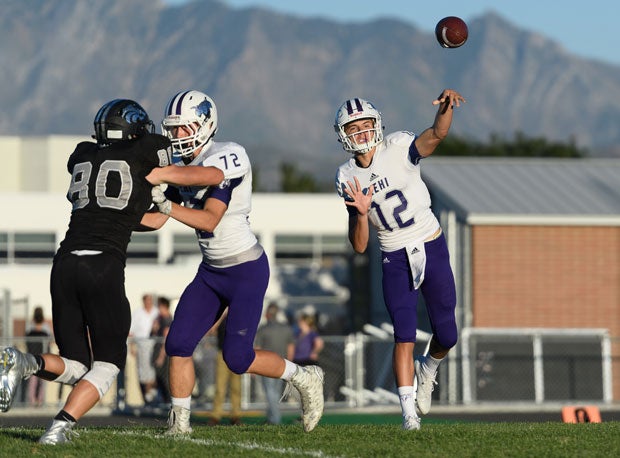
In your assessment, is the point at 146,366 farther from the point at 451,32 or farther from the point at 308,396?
the point at 451,32

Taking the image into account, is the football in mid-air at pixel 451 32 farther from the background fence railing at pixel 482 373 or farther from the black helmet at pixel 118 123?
the background fence railing at pixel 482 373

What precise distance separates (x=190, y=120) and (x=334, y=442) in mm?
2394

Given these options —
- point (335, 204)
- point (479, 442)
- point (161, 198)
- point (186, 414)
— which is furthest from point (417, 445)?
point (335, 204)

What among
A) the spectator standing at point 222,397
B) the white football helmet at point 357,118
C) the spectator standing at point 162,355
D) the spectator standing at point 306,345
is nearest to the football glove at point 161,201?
the white football helmet at point 357,118

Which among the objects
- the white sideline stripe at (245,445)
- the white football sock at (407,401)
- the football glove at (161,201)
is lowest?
the white sideline stripe at (245,445)

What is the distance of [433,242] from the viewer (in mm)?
10219

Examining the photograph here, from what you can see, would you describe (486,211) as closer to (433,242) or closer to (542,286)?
(542,286)

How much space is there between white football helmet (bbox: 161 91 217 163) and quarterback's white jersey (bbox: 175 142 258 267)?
99 millimetres

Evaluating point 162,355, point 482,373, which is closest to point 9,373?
point 162,355

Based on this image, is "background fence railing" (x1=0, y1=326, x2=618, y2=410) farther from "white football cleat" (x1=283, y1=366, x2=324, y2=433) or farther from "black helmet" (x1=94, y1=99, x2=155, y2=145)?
"black helmet" (x1=94, y1=99, x2=155, y2=145)

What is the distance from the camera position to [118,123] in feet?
28.7

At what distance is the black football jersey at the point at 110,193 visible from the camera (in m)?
8.57

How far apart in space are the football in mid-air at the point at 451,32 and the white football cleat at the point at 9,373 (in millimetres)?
4068

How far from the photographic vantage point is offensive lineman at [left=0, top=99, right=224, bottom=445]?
8.51 m
